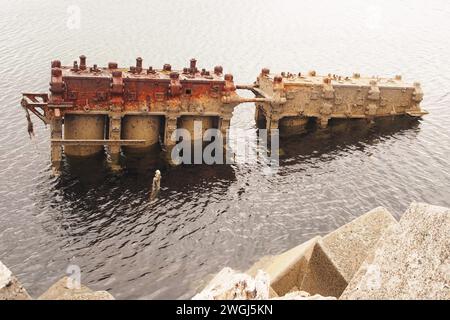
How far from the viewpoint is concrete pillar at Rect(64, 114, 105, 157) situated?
2722 cm

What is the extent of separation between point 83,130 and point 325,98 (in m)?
17.4

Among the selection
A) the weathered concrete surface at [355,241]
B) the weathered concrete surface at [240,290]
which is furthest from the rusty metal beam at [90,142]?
the weathered concrete surface at [240,290]

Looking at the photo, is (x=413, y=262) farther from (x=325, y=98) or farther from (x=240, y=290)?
(x=325, y=98)

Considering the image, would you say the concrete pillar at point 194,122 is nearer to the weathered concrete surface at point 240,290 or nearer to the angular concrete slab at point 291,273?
the angular concrete slab at point 291,273

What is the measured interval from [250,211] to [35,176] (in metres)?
12.9

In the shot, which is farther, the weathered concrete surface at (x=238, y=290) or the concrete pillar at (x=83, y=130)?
the concrete pillar at (x=83, y=130)

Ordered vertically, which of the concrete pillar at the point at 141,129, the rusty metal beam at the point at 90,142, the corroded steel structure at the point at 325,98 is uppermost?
the corroded steel structure at the point at 325,98

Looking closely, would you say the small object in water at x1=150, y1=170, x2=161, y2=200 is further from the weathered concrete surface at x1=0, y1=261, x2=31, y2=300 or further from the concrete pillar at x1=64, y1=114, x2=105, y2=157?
the weathered concrete surface at x1=0, y1=261, x2=31, y2=300

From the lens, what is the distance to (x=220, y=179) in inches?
1112

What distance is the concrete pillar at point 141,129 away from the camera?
93.0 feet

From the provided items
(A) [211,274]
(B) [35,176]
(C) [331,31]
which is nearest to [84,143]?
(B) [35,176]

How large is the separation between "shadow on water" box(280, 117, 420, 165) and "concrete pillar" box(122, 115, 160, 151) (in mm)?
8786

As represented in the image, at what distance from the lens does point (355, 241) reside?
1438 centimetres

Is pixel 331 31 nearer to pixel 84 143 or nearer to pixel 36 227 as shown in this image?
pixel 84 143
